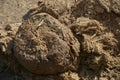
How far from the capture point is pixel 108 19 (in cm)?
271

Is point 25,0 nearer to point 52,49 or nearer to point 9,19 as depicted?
point 9,19

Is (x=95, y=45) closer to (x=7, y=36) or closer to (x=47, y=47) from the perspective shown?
(x=47, y=47)

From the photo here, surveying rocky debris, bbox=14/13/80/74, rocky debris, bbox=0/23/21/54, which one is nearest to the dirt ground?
rocky debris, bbox=14/13/80/74

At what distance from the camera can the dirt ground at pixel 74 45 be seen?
260 cm

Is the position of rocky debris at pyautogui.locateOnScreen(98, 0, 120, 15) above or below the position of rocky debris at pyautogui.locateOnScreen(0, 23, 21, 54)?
above

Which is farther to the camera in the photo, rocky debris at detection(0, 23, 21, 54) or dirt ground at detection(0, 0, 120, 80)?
rocky debris at detection(0, 23, 21, 54)

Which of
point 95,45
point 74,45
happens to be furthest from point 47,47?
point 95,45

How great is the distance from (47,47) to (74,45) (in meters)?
0.22

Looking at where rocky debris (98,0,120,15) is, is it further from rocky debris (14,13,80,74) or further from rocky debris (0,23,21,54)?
rocky debris (0,23,21,54)

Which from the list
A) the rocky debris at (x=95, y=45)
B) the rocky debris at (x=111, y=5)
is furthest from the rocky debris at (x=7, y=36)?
the rocky debris at (x=111, y=5)

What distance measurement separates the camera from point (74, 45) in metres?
2.60

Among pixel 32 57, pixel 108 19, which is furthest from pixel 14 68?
pixel 108 19

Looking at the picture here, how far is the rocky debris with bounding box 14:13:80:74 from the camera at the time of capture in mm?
2572

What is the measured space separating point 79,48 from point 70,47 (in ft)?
0.26
